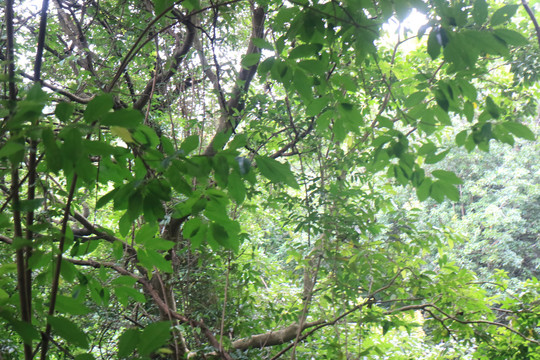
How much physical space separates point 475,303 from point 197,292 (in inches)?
54.5

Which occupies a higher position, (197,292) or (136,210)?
(197,292)

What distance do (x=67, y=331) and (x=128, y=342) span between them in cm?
8

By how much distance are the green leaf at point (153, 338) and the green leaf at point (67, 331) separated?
0.07m

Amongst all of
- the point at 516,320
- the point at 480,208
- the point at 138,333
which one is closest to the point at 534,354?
the point at 516,320

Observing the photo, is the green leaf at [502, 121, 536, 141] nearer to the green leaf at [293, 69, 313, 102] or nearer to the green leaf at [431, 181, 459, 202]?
the green leaf at [431, 181, 459, 202]

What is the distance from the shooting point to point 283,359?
1.97 m

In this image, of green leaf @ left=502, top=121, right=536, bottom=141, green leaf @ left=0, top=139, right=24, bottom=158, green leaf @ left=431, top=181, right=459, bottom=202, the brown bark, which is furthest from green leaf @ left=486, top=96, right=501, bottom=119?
the brown bark

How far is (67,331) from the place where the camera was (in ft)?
1.46

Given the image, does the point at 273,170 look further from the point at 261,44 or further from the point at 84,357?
the point at 84,357

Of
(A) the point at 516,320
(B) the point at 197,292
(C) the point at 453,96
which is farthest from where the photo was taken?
(B) the point at 197,292

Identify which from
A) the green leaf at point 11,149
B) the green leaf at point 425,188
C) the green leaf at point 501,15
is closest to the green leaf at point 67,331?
the green leaf at point 11,149

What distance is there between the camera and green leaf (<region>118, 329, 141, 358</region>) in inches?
16.6

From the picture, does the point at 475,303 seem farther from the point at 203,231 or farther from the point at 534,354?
the point at 203,231

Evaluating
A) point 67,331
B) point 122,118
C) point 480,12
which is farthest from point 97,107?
point 480,12
